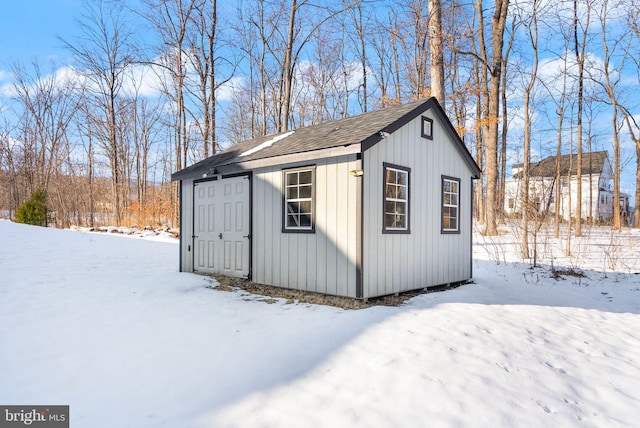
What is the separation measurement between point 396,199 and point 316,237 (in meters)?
1.52

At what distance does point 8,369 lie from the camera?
3.40 m

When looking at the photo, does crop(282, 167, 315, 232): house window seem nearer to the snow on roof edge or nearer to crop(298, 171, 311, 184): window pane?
crop(298, 171, 311, 184): window pane

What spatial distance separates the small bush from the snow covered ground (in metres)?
13.4

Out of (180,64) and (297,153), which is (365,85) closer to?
(180,64)

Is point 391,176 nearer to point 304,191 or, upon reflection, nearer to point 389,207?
point 389,207

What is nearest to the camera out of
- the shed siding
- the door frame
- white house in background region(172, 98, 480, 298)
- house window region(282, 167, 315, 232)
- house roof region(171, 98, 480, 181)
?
white house in background region(172, 98, 480, 298)

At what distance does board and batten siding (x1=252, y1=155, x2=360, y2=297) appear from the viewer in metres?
5.87

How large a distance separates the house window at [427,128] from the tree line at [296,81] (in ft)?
14.4

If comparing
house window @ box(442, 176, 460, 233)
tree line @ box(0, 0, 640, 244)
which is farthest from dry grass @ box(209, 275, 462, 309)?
tree line @ box(0, 0, 640, 244)

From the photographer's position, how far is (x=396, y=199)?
6520mm

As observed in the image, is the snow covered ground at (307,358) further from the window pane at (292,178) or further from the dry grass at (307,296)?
the window pane at (292,178)

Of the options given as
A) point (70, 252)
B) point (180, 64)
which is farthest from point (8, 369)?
point (180, 64)

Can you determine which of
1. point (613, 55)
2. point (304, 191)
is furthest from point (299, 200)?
point (613, 55)

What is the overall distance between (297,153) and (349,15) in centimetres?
1538
